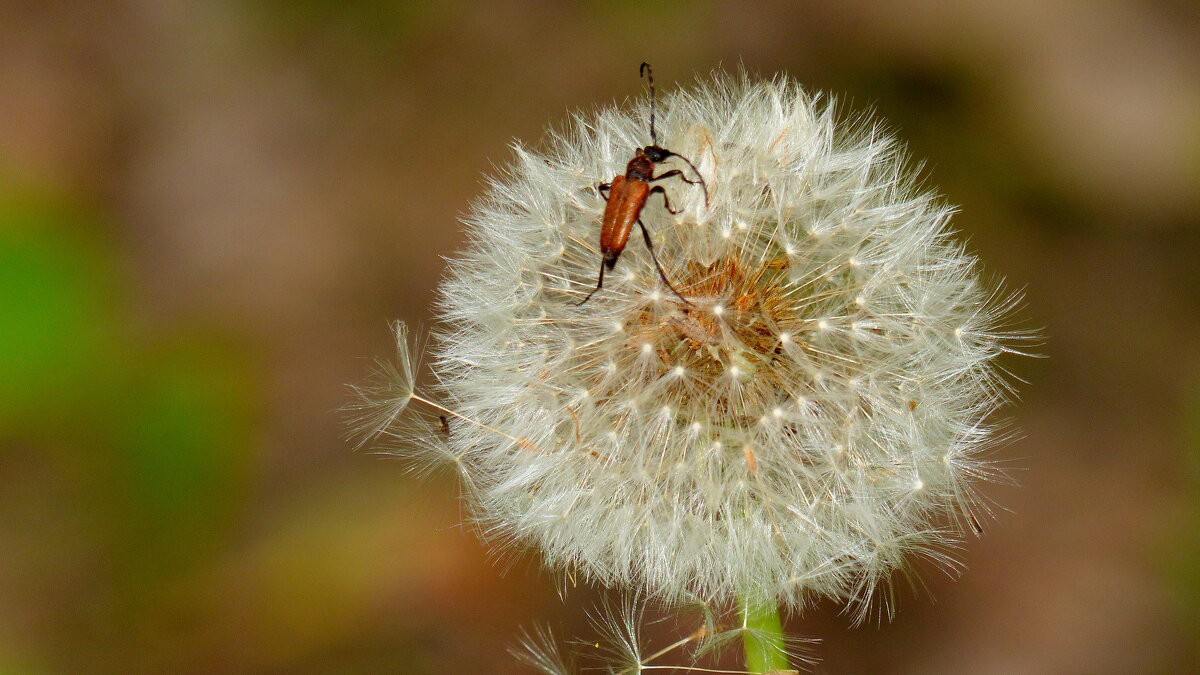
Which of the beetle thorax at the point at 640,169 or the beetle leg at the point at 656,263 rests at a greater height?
the beetle thorax at the point at 640,169

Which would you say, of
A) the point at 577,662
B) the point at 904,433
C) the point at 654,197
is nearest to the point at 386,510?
Answer: the point at 577,662

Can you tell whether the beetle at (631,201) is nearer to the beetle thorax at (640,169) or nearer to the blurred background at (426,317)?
the beetle thorax at (640,169)

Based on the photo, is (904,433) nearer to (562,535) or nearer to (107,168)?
(562,535)

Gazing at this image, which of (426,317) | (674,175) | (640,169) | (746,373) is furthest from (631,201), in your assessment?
(426,317)

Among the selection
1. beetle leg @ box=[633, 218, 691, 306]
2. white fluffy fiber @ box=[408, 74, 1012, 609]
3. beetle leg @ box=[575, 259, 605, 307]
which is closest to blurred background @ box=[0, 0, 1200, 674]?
white fluffy fiber @ box=[408, 74, 1012, 609]

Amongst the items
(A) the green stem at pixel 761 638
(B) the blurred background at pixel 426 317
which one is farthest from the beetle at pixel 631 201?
(B) the blurred background at pixel 426 317

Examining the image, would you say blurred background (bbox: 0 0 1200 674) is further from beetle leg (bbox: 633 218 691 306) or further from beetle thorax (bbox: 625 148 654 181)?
beetle thorax (bbox: 625 148 654 181)
